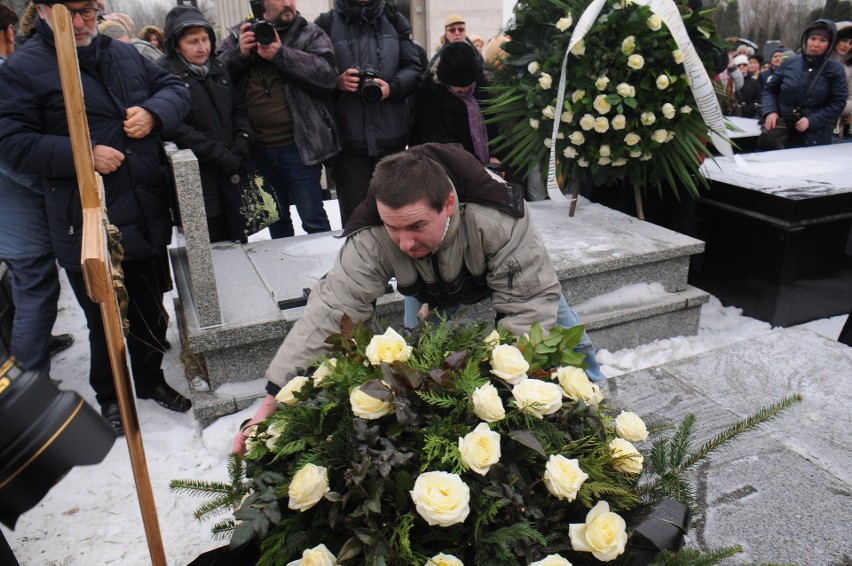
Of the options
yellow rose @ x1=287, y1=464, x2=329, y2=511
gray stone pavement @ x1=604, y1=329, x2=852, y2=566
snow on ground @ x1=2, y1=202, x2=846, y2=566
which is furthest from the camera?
snow on ground @ x1=2, y1=202, x2=846, y2=566

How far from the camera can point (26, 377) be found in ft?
4.05

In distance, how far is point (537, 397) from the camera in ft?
4.48

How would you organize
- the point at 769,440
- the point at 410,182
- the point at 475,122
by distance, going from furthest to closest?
the point at 475,122, the point at 769,440, the point at 410,182

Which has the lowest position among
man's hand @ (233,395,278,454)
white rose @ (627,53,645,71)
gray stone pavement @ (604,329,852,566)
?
gray stone pavement @ (604,329,852,566)

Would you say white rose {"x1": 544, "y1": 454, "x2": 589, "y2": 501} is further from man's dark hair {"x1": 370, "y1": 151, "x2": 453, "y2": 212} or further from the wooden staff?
man's dark hair {"x1": 370, "y1": 151, "x2": 453, "y2": 212}

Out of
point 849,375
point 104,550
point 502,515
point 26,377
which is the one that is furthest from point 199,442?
point 849,375

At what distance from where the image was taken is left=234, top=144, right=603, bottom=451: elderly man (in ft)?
6.98

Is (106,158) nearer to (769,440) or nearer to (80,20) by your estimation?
(80,20)

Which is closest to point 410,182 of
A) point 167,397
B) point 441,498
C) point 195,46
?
point 441,498

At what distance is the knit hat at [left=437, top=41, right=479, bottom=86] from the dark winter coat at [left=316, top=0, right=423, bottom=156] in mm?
267

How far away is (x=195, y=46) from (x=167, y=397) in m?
1.84

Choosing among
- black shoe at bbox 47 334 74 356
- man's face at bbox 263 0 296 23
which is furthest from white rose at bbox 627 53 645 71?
black shoe at bbox 47 334 74 356

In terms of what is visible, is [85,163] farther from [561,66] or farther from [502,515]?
[561,66]

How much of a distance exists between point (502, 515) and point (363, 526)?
271mm
